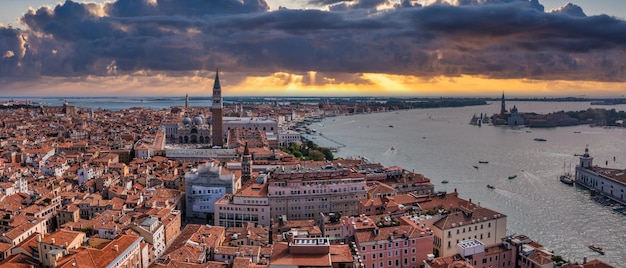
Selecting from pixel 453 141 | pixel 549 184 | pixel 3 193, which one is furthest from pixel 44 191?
pixel 453 141

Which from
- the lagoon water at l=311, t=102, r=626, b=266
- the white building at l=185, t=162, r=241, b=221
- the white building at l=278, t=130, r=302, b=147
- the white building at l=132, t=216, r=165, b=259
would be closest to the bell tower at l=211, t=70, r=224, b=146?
the white building at l=278, t=130, r=302, b=147

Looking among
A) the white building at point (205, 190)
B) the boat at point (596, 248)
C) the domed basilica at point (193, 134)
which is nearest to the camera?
the boat at point (596, 248)

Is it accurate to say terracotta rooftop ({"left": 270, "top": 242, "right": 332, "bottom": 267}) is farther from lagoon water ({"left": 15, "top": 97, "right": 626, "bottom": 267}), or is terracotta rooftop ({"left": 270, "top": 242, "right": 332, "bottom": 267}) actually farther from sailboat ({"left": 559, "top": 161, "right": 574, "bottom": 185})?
sailboat ({"left": 559, "top": 161, "right": 574, "bottom": 185})

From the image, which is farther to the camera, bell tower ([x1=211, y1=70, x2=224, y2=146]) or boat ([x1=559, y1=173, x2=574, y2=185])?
bell tower ([x1=211, y1=70, x2=224, y2=146])

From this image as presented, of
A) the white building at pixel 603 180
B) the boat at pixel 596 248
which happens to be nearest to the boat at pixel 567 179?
the white building at pixel 603 180

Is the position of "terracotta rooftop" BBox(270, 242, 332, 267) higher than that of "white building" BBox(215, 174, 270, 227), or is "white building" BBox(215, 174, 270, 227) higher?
"terracotta rooftop" BBox(270, 242, 332, 267)

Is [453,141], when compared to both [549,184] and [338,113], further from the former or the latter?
[338,113]

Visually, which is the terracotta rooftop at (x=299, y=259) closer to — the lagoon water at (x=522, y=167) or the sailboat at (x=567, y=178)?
the lagoon water at (x=522, y=167)
